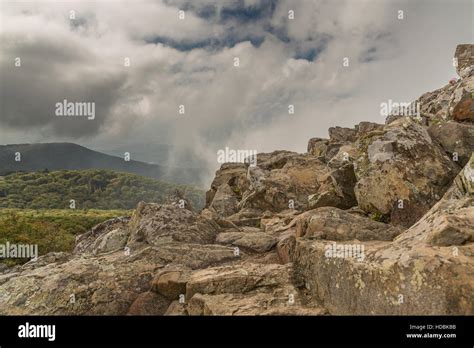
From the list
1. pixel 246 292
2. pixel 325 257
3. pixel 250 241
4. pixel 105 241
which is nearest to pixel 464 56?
pixel 250 241

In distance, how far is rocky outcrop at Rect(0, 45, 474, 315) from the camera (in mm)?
11297

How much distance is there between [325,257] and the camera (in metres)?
13.7

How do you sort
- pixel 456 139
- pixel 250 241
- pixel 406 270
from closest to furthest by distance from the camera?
pixel 406 270, pixel 250 241, pixel 456 139

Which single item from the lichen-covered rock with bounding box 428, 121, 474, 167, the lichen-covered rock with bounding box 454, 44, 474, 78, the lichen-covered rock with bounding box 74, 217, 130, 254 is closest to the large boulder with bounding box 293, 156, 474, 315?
the lichen-covered rock with bounding box 428, 121, 474, 167

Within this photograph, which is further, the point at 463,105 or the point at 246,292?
the point at 463,105

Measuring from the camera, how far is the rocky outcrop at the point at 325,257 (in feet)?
37.1

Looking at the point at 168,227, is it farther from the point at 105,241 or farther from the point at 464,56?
the point at 464,56

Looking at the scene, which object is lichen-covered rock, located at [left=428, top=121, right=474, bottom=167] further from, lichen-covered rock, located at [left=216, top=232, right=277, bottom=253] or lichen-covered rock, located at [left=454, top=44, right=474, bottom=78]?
lichen-covered rock, located at [left=454, top=44, right=474, bottom=78]

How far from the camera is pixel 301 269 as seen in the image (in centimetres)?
1513

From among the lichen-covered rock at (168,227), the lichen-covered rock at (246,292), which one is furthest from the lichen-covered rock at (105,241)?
the lichen-covered rock at (246,292)

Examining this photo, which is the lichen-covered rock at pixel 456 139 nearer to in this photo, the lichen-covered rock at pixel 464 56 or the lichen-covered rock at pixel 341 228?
the lichen-covered rock at pixel 341 228
